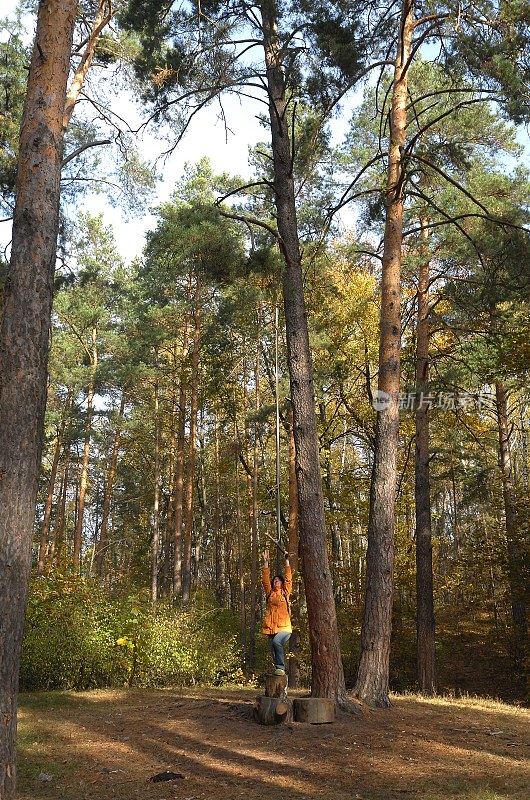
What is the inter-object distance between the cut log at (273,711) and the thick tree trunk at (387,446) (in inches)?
48.5

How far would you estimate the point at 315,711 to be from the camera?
23.2ft

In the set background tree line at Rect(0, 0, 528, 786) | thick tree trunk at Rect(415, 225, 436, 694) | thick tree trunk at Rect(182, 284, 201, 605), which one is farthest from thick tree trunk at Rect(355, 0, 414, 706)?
thick tree trunk at Rect(182, 284, 201, 605)

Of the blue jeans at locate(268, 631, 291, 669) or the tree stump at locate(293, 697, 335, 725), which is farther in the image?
the blue jeans at locate(268, 631, 291, 669)

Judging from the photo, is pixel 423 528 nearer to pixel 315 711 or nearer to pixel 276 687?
pixel 276 687

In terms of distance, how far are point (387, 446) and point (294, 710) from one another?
11.4 feet

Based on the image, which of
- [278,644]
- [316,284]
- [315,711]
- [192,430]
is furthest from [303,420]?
[192,430]

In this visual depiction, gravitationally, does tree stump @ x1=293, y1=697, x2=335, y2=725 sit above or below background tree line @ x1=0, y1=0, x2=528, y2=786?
below

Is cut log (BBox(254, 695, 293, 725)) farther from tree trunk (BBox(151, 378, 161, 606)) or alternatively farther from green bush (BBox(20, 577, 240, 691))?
tree trunk (BBox(151, 378, 161, 606))

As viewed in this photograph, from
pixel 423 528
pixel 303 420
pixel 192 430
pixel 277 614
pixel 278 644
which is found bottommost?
pixel 278 644

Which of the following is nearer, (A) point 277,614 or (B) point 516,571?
(A) point 277,614

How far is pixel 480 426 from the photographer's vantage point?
21.3m

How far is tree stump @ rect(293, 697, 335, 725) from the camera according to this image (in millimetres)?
7074

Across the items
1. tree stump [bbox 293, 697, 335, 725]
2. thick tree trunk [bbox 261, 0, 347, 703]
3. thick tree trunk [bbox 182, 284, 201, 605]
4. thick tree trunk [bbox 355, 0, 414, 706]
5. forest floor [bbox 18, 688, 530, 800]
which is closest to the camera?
forest floor [bbox 18, 688, 530, 800]

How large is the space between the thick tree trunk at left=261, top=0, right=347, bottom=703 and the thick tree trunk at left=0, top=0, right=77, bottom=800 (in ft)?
12.9
